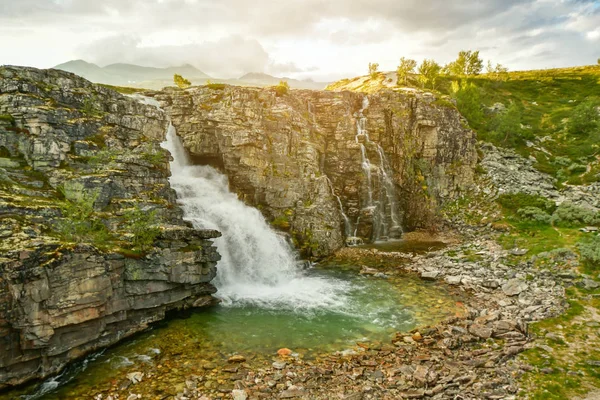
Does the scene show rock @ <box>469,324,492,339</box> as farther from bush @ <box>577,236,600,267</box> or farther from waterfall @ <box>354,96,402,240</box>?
waterfall @ <box>354,96,402,240</box>

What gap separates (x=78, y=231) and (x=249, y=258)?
1612cm

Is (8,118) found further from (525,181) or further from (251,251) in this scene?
(525,181)

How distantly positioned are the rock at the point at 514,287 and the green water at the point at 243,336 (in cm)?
479

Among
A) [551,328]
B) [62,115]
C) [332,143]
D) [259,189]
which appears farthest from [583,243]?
[62,115]

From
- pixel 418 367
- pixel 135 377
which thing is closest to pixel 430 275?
pixel 418 367

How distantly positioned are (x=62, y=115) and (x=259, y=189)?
22.0m

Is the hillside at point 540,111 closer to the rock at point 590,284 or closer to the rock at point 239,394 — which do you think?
the rock at point 590,284

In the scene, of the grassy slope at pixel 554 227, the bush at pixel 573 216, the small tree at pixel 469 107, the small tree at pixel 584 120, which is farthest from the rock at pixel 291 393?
the small tree at pixel 584 120

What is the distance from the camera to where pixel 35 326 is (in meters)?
17.1

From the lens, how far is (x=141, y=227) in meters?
24.1

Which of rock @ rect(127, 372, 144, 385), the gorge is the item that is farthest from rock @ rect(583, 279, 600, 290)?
rock @ rect(127, 372, 144, 385)

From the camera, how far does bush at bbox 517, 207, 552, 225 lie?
40509 millimetres

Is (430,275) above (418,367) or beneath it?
above

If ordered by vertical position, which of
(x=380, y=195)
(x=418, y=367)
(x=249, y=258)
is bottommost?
(x=418, y=367)
